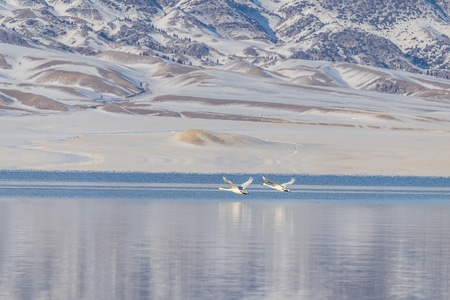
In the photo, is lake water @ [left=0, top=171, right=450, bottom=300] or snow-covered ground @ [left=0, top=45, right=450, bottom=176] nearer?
lake water @ [left=0, top=171, right=450, bottom=300]

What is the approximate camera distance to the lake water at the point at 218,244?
1039 inches

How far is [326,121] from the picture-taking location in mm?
146875

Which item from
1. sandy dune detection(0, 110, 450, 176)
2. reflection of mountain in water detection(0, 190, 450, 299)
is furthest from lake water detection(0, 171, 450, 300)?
sandy dune detection(0, 110, 450, 176)

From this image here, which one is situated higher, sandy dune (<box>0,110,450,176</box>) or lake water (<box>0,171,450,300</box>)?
sandy dune (<box>0,110,450,176</box>)

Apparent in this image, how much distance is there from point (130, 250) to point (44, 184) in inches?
1248

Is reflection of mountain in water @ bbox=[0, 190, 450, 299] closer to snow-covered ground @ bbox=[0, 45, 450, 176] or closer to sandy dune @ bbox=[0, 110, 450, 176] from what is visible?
sandy dune @ bbox=[0, 110, 450, 176]

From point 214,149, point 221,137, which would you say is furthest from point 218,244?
point 221,137

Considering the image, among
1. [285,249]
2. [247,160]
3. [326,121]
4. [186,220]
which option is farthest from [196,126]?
[285,249]

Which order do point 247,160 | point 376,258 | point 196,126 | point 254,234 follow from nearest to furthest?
point 376,258 → point 254,234 → point 247,160 → point 196,126

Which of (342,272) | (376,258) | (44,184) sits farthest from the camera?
(44,184)

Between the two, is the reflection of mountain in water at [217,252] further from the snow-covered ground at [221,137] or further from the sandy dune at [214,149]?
the snow-covered ground at [221,137]

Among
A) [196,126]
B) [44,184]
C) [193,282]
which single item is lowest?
[193,282]

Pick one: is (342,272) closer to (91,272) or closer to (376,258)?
(376,258)

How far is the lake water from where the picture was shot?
26391mm
